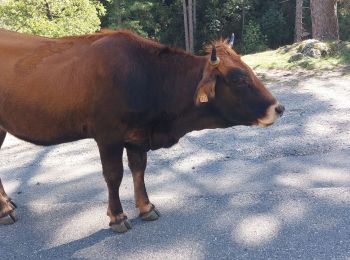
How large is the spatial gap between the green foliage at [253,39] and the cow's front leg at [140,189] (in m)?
25.3

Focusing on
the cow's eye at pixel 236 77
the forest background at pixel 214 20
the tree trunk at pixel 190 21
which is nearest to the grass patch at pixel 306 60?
the cow's eye at pixel 236 77

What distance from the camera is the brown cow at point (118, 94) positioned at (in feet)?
13.6

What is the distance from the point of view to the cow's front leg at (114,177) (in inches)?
169

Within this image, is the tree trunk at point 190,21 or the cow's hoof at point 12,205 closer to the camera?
the cow's hoof at point 12,205

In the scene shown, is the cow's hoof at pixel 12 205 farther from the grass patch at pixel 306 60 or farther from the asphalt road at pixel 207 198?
the grass patch at pixel 306 60

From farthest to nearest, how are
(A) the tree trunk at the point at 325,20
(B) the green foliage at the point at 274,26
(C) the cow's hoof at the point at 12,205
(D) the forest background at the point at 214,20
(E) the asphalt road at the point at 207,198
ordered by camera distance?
(B) the green foliage at the point at 274,26, (D) the forest background at the point at 214,20, (A) the tree trunk at the point at 325,20, (C) the cow's hoof at the point at 12,205, (E) the asphalt road at the point at 207,198

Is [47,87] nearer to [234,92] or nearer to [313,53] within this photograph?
[234,92]

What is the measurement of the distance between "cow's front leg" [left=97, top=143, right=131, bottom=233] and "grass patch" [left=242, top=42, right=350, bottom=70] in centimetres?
855

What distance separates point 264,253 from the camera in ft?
12.6

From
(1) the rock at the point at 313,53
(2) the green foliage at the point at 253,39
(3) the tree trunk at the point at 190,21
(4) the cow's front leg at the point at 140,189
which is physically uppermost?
(4) the cow's front leg at the point at 140,189

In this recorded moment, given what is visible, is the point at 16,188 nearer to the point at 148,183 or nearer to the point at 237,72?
the point at 148,183

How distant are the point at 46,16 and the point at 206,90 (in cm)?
1063

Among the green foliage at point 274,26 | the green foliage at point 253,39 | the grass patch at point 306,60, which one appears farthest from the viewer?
the green foliage at point 274,26

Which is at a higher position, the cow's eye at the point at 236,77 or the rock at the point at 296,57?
the cow's eye at the point at 236,77
